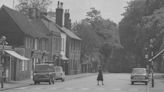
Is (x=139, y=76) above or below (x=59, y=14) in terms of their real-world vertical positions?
below

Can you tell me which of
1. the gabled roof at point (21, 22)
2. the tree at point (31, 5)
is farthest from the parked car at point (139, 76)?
the tree at point (31, 5)

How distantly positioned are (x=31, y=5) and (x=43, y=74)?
57040mm

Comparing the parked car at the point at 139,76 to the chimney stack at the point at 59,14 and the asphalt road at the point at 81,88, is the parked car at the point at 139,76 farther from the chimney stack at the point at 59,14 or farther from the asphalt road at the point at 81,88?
the chimney stack at the point at 59,14

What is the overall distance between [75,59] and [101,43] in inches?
1310

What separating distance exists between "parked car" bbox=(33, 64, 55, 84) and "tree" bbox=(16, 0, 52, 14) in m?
52.7

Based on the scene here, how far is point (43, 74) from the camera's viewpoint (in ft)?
160

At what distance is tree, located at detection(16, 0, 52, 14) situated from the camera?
10281 centimetres

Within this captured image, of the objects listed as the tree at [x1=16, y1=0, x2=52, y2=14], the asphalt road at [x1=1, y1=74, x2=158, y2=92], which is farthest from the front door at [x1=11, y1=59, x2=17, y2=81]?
the tree at [x1=16, y1=0, x2=52, y2=14]

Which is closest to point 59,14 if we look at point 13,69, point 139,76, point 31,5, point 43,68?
point 31,5

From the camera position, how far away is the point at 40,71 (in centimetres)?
4950

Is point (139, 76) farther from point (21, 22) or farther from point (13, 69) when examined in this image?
point (21, 22)

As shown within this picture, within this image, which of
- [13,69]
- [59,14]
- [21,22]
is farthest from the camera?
[59,14]

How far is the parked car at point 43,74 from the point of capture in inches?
1922

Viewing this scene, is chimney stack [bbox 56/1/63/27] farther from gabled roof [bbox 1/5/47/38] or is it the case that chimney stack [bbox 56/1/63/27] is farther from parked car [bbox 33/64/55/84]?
parked car [bbox 33/64/55/84]
